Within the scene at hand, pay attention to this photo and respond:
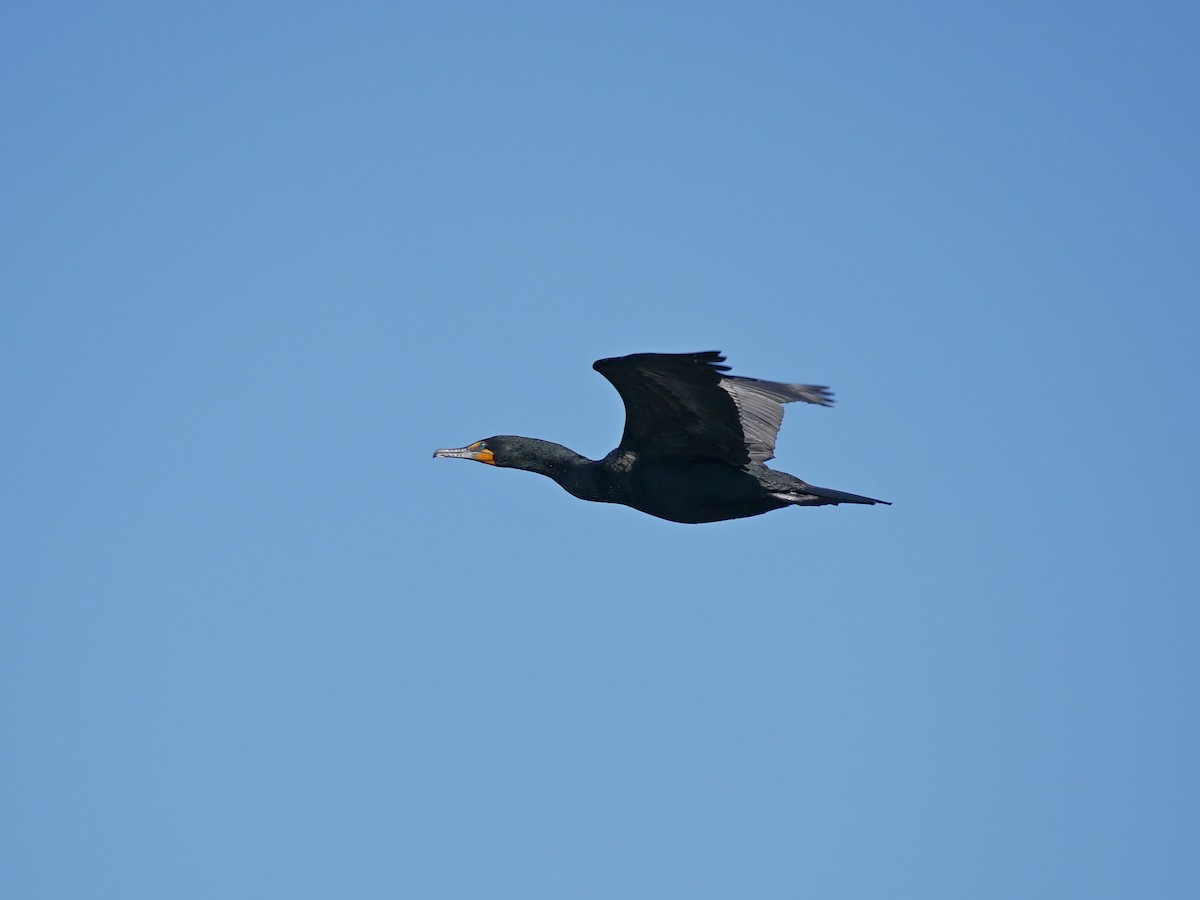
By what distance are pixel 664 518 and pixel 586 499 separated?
776mm

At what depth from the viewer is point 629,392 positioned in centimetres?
1152

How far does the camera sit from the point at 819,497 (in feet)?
40.0

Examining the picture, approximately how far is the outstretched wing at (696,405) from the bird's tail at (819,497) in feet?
1.67

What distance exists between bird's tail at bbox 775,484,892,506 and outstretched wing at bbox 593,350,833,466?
51 cm

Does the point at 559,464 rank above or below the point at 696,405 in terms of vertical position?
below

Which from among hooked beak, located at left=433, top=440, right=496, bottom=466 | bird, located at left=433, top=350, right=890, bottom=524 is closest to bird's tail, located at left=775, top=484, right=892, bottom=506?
bird, located at left=433, top=350, right=890, bottom=524

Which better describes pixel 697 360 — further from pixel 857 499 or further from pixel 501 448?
pixel 501 448

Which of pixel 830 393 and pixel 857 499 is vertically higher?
pixel 830 393

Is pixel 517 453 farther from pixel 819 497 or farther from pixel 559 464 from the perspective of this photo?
pixel 819 497

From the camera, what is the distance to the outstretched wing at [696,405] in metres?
10.8

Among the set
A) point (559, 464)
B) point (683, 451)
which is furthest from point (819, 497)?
point (559, 464)

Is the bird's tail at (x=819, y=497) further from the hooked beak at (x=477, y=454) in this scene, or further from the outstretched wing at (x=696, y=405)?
the hooked beak at (x=477, y=454)

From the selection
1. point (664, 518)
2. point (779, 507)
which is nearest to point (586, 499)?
point (664, 518)

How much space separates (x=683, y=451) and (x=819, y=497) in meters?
1.19
